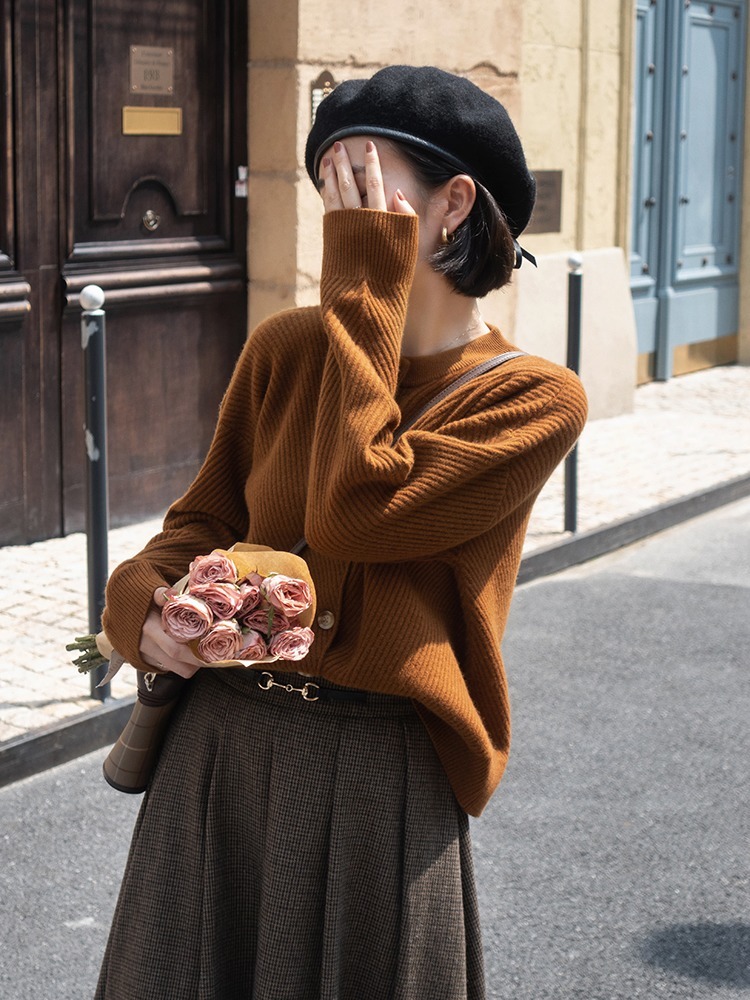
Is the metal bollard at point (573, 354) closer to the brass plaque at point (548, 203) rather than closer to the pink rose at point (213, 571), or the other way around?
the brass plaque at point (548, 203)

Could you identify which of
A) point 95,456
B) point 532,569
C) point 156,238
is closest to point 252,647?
point 95,456

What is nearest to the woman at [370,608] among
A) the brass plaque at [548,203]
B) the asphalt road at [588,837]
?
the asphalt road at [588,837]

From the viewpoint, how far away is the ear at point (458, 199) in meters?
2.16

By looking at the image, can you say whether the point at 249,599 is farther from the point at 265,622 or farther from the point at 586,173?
the point at 586,173

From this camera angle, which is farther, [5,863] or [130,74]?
[130,74]

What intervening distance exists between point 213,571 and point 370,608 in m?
0.24

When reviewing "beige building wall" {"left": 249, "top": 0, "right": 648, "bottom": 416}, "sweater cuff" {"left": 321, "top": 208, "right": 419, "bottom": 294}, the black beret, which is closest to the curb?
"beige building wall" {"left": 249, "top": 0, "right": 648, "bottom": 416}

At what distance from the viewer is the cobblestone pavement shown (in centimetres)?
516

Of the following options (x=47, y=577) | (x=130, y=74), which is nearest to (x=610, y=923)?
(x=47, y=577)

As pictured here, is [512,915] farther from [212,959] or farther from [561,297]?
[561,297]

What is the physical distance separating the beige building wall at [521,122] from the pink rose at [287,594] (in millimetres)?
4979

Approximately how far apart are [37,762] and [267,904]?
266 centimetres

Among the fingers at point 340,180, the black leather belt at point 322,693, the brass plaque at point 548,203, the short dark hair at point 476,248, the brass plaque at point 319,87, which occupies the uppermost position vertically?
the brass plaque at point 319,87

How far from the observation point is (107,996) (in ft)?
7.71
